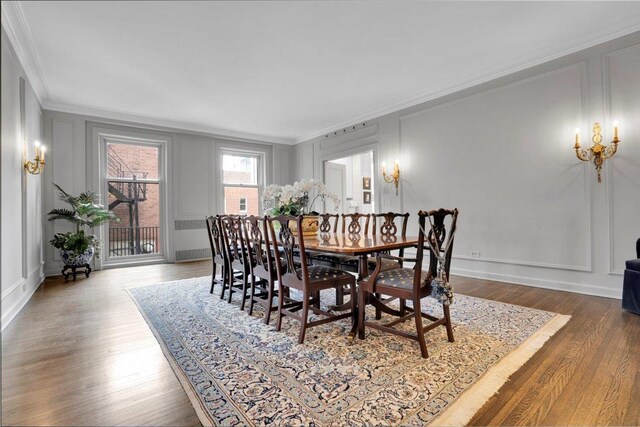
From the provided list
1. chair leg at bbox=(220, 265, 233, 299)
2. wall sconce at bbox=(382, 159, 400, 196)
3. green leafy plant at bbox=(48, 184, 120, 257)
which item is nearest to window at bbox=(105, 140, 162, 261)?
green leafy plant at bbox=(48, 184, 120, 257)

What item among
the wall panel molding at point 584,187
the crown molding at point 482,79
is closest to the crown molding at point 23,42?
the crown molding at point 482,79

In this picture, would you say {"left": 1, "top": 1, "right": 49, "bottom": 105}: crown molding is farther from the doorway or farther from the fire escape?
the doorway

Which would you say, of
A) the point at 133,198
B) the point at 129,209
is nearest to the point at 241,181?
the point at 133,198

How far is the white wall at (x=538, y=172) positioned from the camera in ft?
10.6

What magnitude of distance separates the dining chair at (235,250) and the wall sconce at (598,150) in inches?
148

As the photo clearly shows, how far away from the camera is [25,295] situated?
344cm

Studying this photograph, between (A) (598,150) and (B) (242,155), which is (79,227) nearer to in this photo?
(B) (242,155)

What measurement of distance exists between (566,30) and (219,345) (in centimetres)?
450

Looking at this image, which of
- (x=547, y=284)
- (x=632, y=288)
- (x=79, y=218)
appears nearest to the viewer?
(x=632, y=288)

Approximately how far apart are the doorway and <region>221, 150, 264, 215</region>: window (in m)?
1.81

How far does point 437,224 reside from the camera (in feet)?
7.29

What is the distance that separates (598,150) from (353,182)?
5537mm

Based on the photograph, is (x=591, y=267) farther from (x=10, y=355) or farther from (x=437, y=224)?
(x=10, y=355)

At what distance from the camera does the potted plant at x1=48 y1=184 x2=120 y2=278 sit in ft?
15.0
